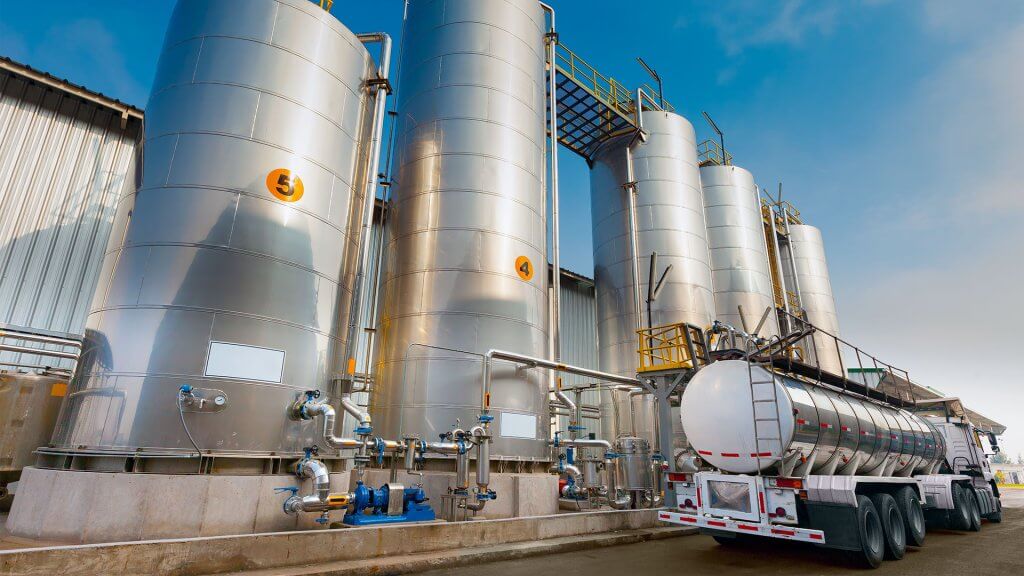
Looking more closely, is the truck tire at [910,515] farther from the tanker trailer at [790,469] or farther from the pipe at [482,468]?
the pipe at [482,468]

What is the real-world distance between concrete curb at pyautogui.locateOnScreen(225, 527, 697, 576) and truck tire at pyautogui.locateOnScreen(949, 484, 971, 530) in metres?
6.94

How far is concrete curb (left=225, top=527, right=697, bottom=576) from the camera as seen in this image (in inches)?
253

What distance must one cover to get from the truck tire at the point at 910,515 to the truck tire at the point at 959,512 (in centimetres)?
326


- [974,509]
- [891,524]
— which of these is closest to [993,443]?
[974,509]

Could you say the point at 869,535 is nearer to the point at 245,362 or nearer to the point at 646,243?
the point at 245,362

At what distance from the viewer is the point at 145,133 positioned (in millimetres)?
9188

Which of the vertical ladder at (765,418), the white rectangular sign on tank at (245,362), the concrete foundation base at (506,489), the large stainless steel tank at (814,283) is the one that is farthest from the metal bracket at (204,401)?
the large stainless steel tank at (814,283)

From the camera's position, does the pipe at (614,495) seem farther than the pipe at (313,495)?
Yes

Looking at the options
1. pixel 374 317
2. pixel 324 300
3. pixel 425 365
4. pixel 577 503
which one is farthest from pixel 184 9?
pixel 577 503

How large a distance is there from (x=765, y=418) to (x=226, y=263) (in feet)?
28.0

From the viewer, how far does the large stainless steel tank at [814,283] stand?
89.2 feet

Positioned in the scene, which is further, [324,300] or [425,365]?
[425,365]

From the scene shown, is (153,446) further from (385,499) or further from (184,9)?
(184,9)

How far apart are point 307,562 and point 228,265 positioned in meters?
4.38
